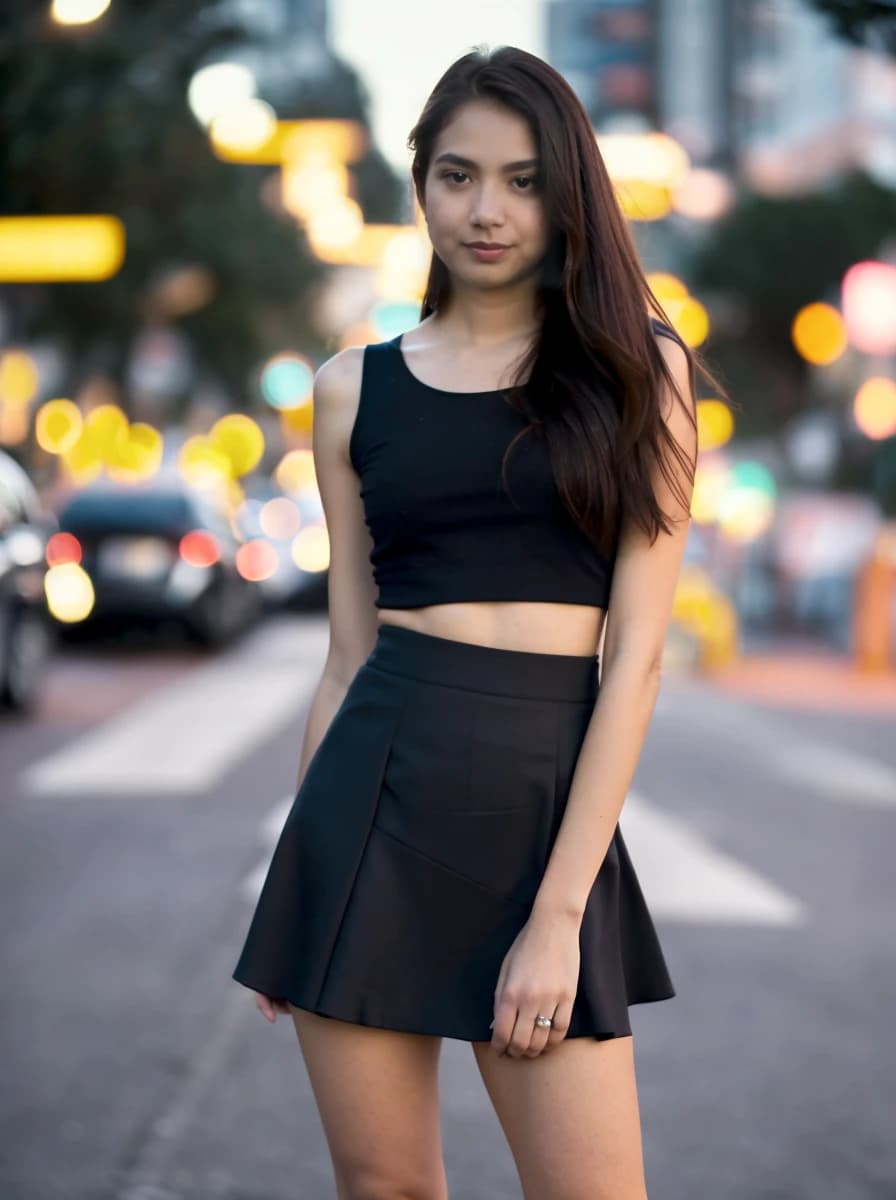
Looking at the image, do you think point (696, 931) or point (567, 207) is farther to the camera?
point (696, 931)

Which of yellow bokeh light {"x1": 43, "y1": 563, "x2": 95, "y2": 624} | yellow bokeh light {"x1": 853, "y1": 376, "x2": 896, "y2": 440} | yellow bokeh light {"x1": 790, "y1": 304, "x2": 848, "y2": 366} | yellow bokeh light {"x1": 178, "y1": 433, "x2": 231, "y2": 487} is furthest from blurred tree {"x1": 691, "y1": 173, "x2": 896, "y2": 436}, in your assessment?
yellow bokeh light {"x1": 43, "y1": 563, "x2": 95, "y2": 624}

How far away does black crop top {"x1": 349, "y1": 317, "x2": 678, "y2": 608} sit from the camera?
2379mm

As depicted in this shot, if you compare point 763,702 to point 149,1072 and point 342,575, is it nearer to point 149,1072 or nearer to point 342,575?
point 149,1072

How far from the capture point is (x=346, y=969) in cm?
236

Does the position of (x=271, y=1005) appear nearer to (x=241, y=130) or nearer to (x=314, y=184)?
(x=241, y=130)

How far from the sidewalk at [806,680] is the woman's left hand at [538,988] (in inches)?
503

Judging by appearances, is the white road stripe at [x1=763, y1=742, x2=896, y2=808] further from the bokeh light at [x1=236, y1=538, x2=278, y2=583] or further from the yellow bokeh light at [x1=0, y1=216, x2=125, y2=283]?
the yellow bokeh light at [x1=0, y1=216, x2=125, y2=283]

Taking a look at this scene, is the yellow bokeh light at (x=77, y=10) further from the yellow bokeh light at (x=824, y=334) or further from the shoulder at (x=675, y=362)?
the yellow bokeh light at (x=824, y=334)

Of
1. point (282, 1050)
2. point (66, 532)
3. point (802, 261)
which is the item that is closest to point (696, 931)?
point (282, 1050)

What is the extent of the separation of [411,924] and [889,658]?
1699 cm

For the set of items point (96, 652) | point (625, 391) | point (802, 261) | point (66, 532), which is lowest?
point (96, 652)

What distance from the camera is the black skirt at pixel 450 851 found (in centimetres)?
236

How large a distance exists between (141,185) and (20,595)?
54.5ft

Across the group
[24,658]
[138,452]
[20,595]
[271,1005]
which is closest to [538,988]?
[271,1005]
